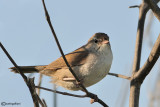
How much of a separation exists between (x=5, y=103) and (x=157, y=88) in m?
1.86

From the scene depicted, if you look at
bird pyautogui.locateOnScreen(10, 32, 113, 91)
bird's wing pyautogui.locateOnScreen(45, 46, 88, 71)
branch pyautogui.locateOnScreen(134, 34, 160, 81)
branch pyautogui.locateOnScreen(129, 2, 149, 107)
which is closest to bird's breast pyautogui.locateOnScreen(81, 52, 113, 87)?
bird pyautogui.locateOnScreen(10, 32, 113, 91)

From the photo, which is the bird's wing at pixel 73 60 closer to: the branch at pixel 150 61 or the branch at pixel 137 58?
the branch at pixel 137 58

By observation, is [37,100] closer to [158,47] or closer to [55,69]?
[158,47]

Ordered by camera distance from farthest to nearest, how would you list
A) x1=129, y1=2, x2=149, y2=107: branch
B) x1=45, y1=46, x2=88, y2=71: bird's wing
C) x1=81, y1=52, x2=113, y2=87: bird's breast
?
x1=45, y1=46, x2=88, y2=71: bird's wing
x1=81, y1=52, x2=113, y2=87: bird's breast
x1=129, y1=2, x2=149, y2=107: branch

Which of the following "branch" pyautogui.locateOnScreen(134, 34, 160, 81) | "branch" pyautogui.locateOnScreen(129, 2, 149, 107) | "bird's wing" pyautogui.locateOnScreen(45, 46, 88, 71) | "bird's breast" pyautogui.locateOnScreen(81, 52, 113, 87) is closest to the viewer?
"branch" pyautogui.locateOnScreen(134, 34, 160, 81)

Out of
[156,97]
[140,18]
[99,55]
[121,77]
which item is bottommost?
[156,97]

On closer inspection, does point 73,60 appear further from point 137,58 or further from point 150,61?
point 150,61

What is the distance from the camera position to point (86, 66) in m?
3.65

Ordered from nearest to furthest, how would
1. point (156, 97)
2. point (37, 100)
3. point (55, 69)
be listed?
point (37, 100)
point (156, 97)
point (55, 69)

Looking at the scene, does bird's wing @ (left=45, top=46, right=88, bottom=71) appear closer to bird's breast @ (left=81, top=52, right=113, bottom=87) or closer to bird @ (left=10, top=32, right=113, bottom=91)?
bird @ (left=10, top=32, right=113, bottom=91)

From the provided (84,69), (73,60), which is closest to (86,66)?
(84,69)

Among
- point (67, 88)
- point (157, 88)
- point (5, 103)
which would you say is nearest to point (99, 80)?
point (67, 88)

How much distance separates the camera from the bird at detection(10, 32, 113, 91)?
360cm

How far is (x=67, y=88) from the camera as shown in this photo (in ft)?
12.7
